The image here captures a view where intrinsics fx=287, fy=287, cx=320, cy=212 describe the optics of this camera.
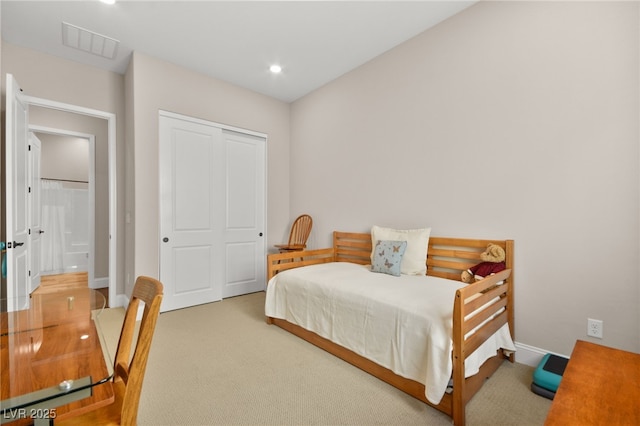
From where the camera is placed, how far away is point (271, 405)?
1633 millimetres

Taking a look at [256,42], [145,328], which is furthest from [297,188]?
[145,328]

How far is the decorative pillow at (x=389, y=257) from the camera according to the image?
8.34ft

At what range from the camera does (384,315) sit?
184 centimetres

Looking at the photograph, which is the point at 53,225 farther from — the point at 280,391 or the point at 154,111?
the point at 280,391

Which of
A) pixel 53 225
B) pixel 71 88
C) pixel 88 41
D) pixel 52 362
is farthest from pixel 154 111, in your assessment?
pixel 53 225

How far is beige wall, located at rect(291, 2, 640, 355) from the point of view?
1764 mm

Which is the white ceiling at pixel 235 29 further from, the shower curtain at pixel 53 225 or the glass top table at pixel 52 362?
the shower curtain at pixel 53 225

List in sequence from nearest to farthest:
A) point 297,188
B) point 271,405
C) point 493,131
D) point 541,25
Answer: point 271,405 < point 541,25 < point 493,131 < point 297,188

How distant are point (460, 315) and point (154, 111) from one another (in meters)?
3.45

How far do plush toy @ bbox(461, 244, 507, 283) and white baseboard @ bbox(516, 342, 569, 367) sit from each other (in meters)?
0.57

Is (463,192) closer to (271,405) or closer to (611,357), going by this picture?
(611,357)

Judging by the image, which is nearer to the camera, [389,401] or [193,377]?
[389,401]

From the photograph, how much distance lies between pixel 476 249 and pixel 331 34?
2.38m

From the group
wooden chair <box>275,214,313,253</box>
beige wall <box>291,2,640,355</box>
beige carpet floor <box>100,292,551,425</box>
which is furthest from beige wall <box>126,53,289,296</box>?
beige wall <box>291,2,640,355</box>
